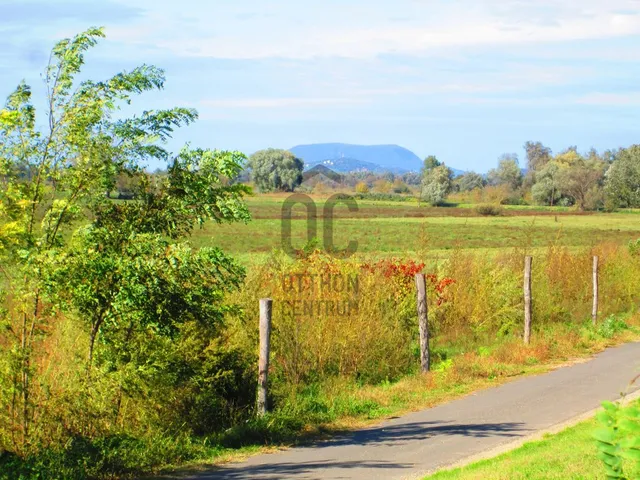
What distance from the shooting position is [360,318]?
16.6m

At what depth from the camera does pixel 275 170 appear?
116938 millimetres

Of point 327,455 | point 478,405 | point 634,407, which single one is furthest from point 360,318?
point 634,407

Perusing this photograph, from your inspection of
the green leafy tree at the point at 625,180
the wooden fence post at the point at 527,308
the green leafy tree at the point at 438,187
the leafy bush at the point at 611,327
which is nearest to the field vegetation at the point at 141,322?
the wooden fence post at the point at 527,308

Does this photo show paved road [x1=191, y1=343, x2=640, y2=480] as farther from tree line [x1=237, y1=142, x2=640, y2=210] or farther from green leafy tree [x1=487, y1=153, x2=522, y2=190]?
green leafy tree [x1=487, y1=153, x2=522, y2=190]

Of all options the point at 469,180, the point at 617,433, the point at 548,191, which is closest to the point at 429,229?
the point at 548,191

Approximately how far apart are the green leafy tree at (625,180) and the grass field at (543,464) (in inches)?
2598

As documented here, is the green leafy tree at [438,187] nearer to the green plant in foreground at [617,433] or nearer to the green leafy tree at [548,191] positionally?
the green leafy tree at [548,191]

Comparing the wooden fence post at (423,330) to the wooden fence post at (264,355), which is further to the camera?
the wooden fence post at (423,330)

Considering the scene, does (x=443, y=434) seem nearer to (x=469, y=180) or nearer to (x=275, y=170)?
(x=275, y=170)

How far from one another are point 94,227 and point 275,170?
353 ft

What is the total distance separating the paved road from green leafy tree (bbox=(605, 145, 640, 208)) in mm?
60743

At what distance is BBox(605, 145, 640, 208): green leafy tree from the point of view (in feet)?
241

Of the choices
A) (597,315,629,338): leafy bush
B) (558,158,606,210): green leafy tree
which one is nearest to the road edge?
(597,315,629,338): leafy bush

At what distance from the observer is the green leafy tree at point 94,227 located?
9.32 m
